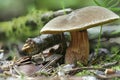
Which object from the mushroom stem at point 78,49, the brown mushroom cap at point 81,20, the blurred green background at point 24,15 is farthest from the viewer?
the blurred green background at point 24,15

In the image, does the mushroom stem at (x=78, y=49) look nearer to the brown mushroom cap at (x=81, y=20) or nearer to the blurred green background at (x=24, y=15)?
the brown mushroom cap at (x=81, y=20)

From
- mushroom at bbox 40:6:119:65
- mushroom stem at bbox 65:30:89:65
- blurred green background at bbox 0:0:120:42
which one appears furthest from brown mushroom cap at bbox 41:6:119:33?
blurred green background at bbox 0:0:120:42

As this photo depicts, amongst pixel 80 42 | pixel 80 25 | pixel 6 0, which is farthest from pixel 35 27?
pixel 80 25

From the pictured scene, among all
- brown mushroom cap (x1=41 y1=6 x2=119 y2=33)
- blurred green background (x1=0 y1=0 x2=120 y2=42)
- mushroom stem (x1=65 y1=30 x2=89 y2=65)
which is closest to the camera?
brown mushroom cap (x1=41 y1=6 x2=119 y2=33)

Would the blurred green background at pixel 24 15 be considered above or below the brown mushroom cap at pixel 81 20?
below

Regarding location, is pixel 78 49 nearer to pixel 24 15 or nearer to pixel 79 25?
pixel 79 25

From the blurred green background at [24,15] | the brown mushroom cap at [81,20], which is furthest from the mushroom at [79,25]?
the blurred green background at [24,15]

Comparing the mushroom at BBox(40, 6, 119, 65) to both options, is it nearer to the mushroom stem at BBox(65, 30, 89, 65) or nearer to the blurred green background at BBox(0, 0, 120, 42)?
the mushroom stem at BBox(65, 30, 89, 65)

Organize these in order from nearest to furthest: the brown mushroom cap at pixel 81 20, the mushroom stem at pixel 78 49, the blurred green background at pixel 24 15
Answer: the brown mushroom cap at pixel 81 20 → the mushroom stem at pixel 78 49 → the blurred green background at pixel 24 15
